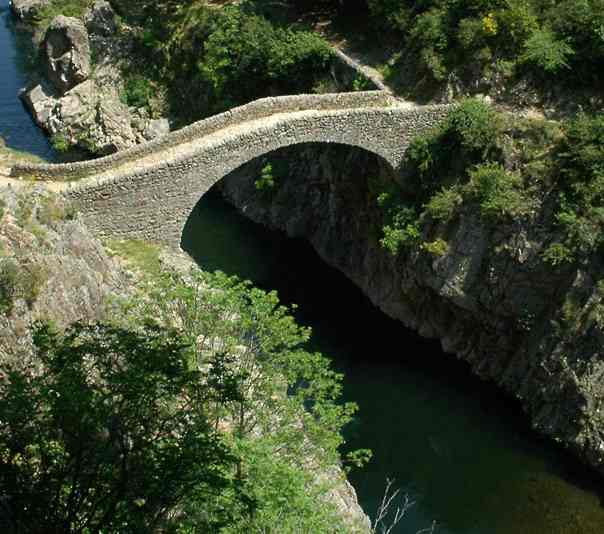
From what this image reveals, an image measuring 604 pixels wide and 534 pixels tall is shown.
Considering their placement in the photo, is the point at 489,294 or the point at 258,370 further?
the point at 489,294

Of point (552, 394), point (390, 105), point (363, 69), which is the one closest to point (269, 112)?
point (390, 105)

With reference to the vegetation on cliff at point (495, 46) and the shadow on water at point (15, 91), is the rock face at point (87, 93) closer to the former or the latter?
the shadow on water at point (15, 91)

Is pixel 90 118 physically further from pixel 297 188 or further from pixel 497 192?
pixel 497 192

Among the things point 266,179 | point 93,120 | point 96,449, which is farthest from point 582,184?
point 93,120

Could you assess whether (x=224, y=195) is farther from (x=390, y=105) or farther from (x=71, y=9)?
(x=71, y=9)

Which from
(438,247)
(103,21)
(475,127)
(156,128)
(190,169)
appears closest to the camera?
(190,169)

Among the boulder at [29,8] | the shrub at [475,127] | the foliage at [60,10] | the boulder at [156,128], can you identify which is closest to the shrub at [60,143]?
the boulder at [156,128]

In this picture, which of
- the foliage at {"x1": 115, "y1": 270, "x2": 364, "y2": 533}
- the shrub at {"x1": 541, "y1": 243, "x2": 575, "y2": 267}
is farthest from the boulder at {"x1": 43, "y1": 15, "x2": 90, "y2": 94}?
the shrub at {"x1": 541, "y1": 243, "x2": 575, "y2": 267}
